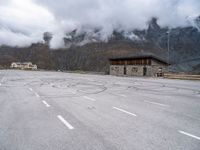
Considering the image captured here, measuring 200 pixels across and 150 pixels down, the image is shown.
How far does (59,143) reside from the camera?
5848 mm

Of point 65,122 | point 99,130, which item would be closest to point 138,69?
point 65,122

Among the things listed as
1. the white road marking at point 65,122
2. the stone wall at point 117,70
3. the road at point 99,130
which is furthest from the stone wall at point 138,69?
the white road marking at point 65,122

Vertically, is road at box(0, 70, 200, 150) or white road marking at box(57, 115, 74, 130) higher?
white road marking at box(57, 115, 74, 130)

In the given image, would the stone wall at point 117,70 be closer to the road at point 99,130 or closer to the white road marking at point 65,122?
the road at point 99,130

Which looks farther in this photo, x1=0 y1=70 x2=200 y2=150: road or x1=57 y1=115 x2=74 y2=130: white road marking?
x1=57 y1=115 x2=74 y2=130: white road marking

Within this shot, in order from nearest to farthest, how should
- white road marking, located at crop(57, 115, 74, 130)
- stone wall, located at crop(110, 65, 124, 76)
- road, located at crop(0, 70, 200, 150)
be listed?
road, located at crop(0, 70, 200, 150) < white road marking, located at crop(57, 115, 74, 130) < stone wall, located at crop(110, 65, 124, 76)

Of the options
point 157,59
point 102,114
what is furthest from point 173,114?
point 157,59

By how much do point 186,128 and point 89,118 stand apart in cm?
350

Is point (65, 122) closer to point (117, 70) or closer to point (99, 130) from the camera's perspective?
point (99, 130)

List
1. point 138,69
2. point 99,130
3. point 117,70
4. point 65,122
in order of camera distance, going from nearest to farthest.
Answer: point 99,130 < point 65,122 < point 138,69 < point 117,70

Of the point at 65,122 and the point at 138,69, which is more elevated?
the point at 138,69

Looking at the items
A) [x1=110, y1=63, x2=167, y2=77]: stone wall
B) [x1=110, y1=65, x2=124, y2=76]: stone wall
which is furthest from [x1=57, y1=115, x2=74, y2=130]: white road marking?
[x1=110, y1=65, x2=124, y2=76]: stone wall

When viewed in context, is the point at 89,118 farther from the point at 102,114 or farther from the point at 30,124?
the point at 30,124

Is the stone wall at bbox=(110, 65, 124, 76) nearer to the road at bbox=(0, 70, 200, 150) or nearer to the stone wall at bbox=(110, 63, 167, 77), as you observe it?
the stone wall at bbox=(110, 63, 167, 77)
